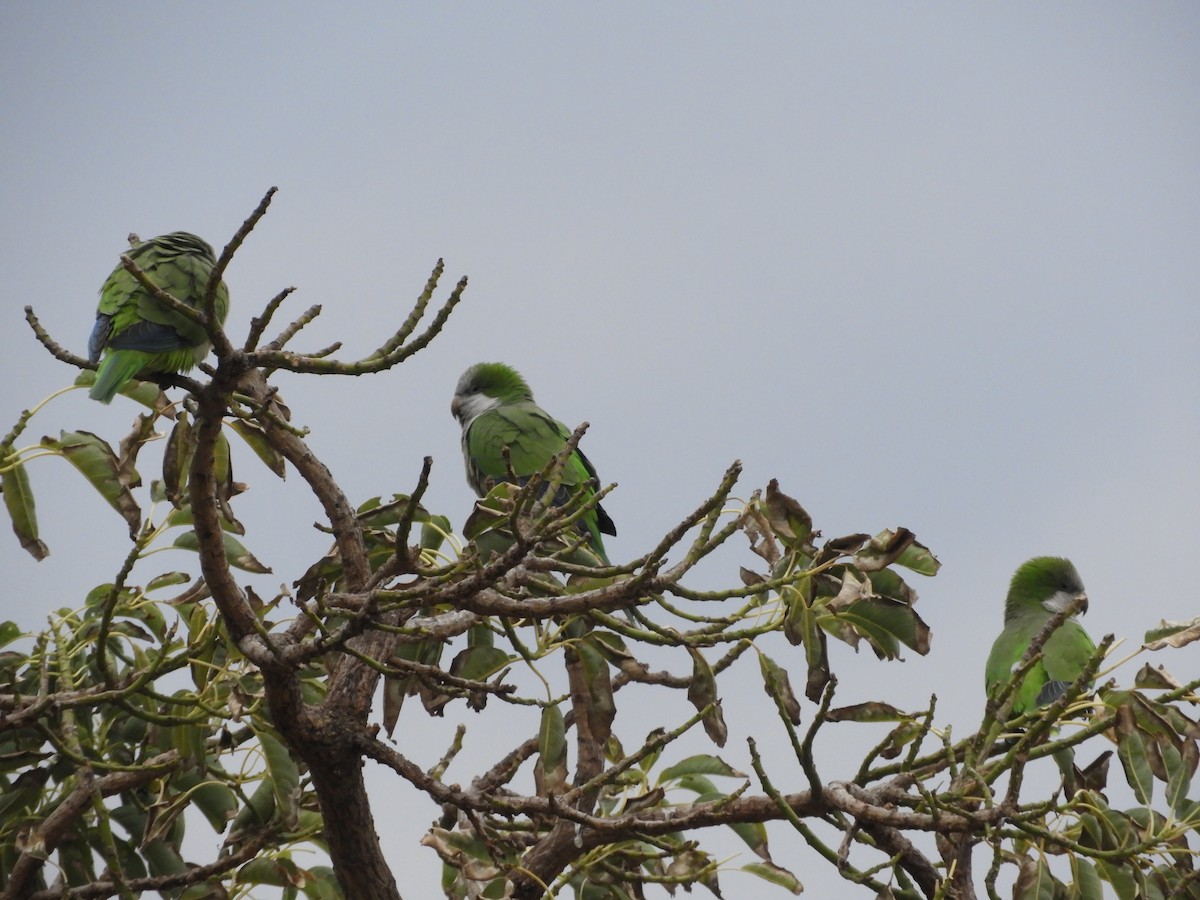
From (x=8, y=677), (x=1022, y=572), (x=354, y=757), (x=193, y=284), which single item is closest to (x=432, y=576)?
(x=354, y=757)

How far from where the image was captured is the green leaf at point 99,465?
3.23 m

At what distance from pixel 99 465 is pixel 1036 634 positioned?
11.6 ft

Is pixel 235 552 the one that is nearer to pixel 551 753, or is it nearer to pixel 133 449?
pixel 133 449

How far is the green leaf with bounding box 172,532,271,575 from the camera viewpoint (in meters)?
3.20

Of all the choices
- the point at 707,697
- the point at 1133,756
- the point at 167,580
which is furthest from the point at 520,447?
the point at 1133,756

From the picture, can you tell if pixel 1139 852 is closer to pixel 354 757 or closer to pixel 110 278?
pixel 354 757

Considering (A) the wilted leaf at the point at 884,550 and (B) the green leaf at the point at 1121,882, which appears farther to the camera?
(B) the green leaf at the point at 1121,882

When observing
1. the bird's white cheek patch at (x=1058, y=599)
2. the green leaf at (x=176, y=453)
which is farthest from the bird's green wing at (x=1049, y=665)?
the green leaf at (x=176, y=453)

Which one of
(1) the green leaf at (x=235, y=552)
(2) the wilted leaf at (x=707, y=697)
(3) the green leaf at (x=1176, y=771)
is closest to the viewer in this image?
(3) the green leaf at (x=1176, y=771)

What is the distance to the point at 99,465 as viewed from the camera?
10.7 feet

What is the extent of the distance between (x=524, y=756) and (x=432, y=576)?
1537mm

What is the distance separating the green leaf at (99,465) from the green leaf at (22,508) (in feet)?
0.49

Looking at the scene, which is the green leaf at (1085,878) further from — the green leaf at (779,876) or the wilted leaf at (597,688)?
the wilted leaf at (597,688)

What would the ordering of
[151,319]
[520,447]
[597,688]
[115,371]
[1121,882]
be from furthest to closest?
1. [520,447]
2. [151,319]
3. [115,371]
4. [597,688]
5. [1121,882]
